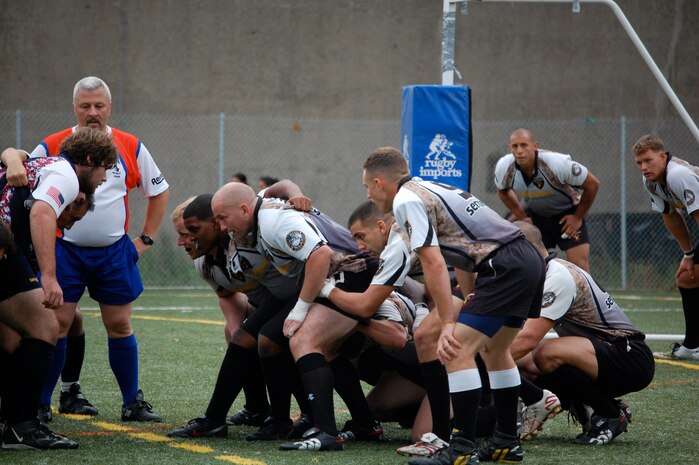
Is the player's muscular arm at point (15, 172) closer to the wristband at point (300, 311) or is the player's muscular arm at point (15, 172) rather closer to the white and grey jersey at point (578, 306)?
the wristband at point (300, 311)

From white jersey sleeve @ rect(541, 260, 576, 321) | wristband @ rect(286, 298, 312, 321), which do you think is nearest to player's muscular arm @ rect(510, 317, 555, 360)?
white jersey sleeve @ rect(541, 260, 576, 321)

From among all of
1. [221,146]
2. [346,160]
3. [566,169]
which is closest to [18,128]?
[221,146]

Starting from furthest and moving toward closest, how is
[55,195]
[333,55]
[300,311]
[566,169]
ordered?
[333,55] → [566,169] → [300,311] → [55,195]

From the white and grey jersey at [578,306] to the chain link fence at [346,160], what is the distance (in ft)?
36.1

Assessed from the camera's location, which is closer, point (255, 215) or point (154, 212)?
point (255, 215)

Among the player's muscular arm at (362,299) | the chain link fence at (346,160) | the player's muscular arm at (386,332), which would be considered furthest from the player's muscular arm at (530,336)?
the chain link fence at (346,160)

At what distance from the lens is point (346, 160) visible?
17859 mm

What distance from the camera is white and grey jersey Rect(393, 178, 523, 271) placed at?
4.77m

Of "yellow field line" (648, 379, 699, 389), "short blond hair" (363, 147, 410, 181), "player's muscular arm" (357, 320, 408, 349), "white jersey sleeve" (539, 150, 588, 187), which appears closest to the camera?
"short blond hair" (363, 147, 410, 181)

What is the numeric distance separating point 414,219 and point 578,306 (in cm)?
145

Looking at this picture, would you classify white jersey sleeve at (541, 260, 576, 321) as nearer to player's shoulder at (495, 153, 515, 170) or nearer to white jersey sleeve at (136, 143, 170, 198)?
white jersey sleeve at (136, 143, 170, 198)

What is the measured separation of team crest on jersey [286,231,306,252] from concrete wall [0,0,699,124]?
41.9 feet

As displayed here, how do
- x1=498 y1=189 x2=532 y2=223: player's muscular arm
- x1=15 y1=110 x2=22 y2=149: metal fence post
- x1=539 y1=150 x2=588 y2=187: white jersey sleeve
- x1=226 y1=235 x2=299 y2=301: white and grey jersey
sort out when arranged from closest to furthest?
x1=226 y1=235 x2=299 y2=301: white and grey jersey
x1=539 y1=150 x2=588 y2=187: white jersey sleeve
x1=498 y1=189 x2=532 y2=223: player's muscular arm
x1=15 y1=110 x2=22 y2=149: metal fence post

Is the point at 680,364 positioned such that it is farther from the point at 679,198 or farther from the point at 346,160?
the point at 346,160
